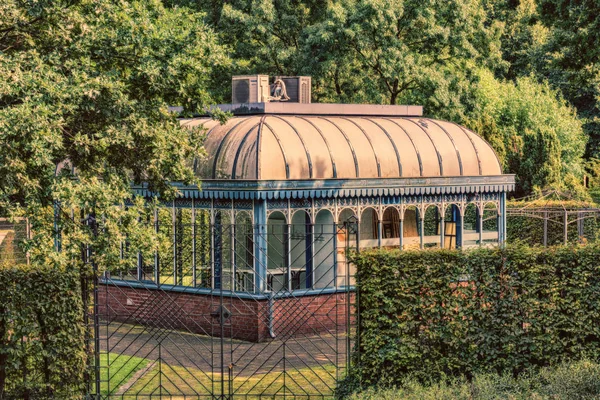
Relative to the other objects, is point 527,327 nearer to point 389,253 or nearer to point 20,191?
point 389,253

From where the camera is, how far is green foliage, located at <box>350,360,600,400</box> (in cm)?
1068

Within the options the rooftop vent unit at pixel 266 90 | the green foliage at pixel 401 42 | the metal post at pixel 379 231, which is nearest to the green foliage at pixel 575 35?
the rooftop vent unit at pixel 266 90

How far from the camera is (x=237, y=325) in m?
18.3

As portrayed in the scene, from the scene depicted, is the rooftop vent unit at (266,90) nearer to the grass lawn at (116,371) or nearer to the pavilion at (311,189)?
the pavilion at (311,189)

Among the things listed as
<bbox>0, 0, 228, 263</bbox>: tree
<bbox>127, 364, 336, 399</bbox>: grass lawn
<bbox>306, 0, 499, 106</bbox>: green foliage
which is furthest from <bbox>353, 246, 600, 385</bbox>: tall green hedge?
<bbox>306, 0, 499, 106</bbox>: green foliage

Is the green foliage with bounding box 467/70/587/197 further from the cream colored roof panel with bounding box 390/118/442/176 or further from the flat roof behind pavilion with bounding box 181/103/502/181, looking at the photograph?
the cream colored roof panel with bounding box 390/118/442/176

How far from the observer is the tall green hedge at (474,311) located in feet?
39.5

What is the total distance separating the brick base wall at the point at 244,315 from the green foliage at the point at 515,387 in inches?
221

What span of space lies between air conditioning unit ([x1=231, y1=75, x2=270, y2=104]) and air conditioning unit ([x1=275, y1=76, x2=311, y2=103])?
1.13 metres

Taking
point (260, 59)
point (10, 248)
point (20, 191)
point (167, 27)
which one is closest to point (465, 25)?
point (260, 59)

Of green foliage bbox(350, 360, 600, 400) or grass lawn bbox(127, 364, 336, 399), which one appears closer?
green foliage bbox(350, 360, 600, 400)

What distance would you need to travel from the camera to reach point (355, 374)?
1209 centimetres

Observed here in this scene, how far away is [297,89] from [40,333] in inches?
492

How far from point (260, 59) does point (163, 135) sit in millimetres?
22626
